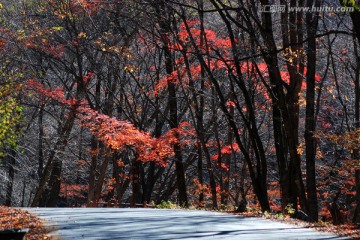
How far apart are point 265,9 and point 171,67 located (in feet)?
29.9

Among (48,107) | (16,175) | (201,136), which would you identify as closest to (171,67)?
(201,136)

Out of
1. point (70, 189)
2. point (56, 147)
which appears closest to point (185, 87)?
point (56, 147)

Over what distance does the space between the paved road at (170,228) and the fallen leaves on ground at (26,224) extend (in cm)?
30

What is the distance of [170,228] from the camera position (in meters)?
12.1

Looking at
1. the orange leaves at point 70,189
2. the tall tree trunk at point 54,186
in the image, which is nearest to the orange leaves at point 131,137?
the tall tree trunk at point 54,186

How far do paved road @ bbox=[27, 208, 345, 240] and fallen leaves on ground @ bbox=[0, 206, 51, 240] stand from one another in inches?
11.8

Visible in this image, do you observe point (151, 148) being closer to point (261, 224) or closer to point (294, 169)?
point (294, 169)

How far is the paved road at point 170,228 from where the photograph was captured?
10.8 metres

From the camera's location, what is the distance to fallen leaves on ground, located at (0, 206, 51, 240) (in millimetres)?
10589

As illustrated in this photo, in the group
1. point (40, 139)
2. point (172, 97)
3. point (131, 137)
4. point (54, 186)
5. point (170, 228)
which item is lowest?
point (170, 228)

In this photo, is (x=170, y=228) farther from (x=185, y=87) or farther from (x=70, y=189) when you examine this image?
(x=70, y=189)

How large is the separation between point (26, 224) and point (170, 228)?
2.99 metres

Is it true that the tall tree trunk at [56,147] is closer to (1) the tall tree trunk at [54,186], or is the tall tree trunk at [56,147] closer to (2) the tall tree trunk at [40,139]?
(2) the tall tree trunk at [40,139]

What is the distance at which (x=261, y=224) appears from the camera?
44.6 ft
